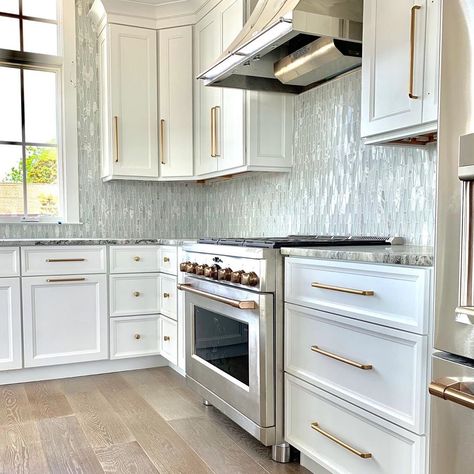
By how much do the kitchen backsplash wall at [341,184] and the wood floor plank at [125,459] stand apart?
139 cm

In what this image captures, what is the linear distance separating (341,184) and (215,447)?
1382mm

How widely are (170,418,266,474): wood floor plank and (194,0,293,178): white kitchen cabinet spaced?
1414 mm

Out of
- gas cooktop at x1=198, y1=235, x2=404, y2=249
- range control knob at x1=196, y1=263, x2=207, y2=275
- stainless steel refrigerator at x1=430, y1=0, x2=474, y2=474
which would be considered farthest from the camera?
range control knob at x1=196, y1=263, x2=207, y2=275

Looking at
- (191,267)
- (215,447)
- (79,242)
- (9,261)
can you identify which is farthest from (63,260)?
(215,447)

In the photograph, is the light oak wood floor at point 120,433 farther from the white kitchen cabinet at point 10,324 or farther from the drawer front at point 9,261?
the drawer front at point 9,261

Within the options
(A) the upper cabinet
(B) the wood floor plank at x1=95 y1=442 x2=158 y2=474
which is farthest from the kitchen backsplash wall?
(B) the wood floor plank at x1=95 y1=442 x2=158 y2=474

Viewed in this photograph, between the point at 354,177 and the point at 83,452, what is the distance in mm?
1749

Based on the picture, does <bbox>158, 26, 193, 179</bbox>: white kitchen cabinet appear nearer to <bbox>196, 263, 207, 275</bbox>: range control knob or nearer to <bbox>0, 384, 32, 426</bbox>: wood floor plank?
<bbox>196, 263, 207, 275</bbox>: range control knob

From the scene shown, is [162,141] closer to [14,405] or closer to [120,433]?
[14,405]

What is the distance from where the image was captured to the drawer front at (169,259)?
3145 mm

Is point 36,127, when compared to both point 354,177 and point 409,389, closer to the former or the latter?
point 354,177

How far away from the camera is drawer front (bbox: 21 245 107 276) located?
10.2 ft

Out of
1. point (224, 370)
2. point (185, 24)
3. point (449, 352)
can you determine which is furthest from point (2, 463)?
point (185, 24)

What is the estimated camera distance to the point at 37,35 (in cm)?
375
